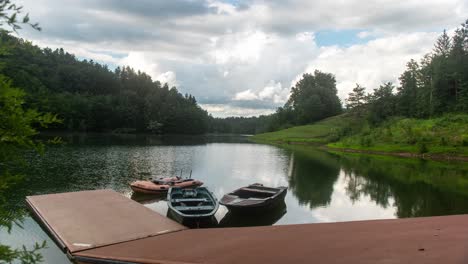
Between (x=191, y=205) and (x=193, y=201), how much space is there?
10.6 inches

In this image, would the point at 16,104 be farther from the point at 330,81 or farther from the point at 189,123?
the point at 330,81

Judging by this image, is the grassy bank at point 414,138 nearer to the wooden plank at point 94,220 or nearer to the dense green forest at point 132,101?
the dense green forest at point 132,101

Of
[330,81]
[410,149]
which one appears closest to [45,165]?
[410,149]

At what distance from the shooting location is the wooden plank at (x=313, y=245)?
353 inches

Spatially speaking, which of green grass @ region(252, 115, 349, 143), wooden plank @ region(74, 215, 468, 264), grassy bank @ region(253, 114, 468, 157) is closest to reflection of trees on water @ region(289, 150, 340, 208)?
wooden plank @ region(74, 215, 468, 264)

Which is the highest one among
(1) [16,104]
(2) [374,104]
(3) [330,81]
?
(3) [330,81]

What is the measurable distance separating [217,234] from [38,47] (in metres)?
10.4

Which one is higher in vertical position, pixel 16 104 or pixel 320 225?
pixel 16 104

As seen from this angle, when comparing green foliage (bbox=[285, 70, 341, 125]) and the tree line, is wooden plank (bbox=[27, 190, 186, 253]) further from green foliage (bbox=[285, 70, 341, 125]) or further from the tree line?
green foliage (bbox=[285, 70, 341, 125])

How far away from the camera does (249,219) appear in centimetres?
2031

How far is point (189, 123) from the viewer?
160 metres

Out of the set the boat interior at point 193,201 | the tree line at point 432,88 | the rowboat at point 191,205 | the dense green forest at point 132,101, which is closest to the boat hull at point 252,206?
the rowboat at point 191,205

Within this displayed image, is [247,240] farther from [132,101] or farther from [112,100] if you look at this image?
[132,101]

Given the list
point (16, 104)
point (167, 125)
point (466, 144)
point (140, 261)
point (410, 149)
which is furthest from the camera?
A: point (167, 125)
